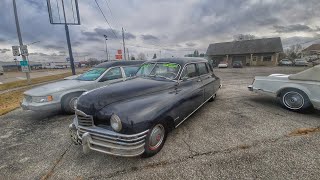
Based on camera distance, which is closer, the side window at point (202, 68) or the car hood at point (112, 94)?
the car hood at point (112, 94)

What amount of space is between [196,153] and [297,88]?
397 cm

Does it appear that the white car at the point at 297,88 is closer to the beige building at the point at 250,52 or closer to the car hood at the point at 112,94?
the car hood at the point at 112,94

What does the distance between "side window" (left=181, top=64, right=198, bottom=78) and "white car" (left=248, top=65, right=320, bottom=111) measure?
2.77 meters

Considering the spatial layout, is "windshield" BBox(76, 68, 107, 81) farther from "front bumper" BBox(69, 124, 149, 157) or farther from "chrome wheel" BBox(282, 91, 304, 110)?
"chrome wheel" BBox(282, 91, 304, 110)

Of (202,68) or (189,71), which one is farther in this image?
(202,68)

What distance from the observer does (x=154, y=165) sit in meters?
2.78

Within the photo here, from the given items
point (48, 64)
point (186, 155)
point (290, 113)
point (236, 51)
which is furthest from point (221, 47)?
point (48, 64)

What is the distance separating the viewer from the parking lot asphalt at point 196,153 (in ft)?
8.54

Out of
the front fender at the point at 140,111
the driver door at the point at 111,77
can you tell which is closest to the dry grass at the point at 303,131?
the front fender at the point at 140,111

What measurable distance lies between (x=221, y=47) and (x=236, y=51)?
4405mm

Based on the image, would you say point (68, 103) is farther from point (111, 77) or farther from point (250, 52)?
point (250, 52)

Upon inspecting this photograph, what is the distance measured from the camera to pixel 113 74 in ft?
20.2

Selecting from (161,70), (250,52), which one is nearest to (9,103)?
(161,70)

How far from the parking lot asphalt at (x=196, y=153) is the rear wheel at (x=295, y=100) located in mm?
268
